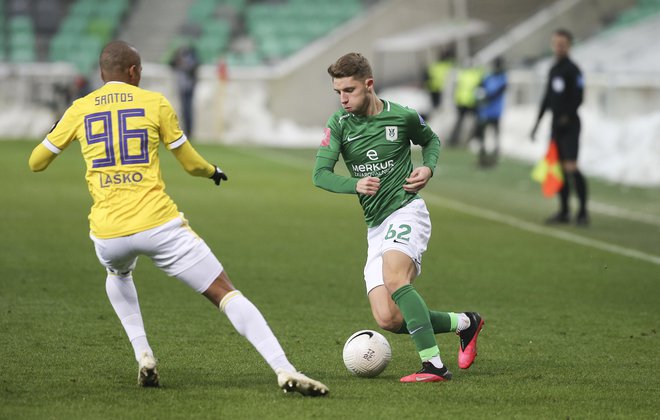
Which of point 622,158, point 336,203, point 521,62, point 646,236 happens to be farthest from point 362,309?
point 521,62

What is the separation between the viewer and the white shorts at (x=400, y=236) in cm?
674

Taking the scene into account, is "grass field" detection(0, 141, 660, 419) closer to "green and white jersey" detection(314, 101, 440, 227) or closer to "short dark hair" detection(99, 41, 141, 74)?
"green and white jersey" detection(314, 101, 440, 227)

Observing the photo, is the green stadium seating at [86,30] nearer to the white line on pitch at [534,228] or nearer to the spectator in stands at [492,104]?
the spectator in stands at [492,104]

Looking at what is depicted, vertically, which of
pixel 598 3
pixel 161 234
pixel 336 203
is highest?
pixel 598 3

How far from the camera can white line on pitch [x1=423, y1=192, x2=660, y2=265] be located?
1235cm

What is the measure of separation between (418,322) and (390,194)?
2.58ft

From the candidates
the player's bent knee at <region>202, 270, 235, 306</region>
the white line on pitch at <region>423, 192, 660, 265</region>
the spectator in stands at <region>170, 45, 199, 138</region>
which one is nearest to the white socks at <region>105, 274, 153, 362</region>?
the player's bent knee at <region>202, 270, 235, 306</region>

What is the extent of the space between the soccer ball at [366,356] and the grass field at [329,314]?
0.09 m

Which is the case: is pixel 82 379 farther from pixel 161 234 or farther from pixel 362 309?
pixel 362 309

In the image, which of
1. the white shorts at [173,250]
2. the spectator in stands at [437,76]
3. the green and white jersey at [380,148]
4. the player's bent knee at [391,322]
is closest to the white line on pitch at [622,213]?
the green and white jersey at [380,148]

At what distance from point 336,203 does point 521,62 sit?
1528 cm

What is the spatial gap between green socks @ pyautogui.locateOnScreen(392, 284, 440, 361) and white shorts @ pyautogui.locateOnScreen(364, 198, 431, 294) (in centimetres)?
28

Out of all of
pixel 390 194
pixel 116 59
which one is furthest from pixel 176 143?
pixel 390 194

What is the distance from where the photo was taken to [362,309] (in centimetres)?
913
